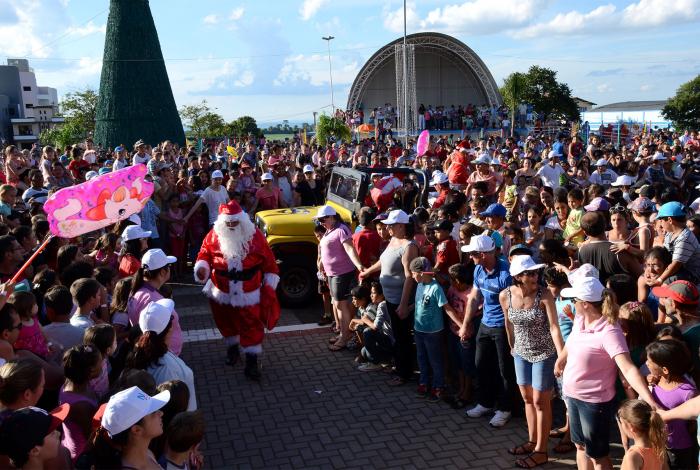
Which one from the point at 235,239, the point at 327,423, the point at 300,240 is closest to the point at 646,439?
the point at 327,423

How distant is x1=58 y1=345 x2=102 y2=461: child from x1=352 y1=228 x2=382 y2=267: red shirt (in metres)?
3.93

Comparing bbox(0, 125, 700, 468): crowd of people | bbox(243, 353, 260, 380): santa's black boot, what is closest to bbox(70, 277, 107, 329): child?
bbox(0, 125, 700, 468): crowd of people

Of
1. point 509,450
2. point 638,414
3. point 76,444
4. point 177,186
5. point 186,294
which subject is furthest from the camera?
point 177,186

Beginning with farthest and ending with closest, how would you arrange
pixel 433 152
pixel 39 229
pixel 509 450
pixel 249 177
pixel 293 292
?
pixel 433 152 < pixel 249 177 < pixel 293 292 < pixel 39 229 < pixel 509 450

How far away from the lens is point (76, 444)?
3.75 m

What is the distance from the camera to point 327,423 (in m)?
5.98

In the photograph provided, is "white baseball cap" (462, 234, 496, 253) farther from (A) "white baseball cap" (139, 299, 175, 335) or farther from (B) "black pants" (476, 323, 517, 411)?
(A) "white baseball cap" (139, 299, 175, 335)

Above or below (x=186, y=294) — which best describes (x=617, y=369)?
above

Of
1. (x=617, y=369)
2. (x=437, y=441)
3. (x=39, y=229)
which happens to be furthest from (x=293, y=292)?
(x=617, y=369)

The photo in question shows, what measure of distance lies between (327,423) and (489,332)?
171 centimetres

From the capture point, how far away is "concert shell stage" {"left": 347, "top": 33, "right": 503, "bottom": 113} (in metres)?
49.1

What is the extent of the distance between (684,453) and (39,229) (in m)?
6.81

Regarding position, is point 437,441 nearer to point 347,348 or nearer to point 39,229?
point 347,348

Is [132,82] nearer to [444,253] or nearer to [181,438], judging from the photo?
[444,253]
